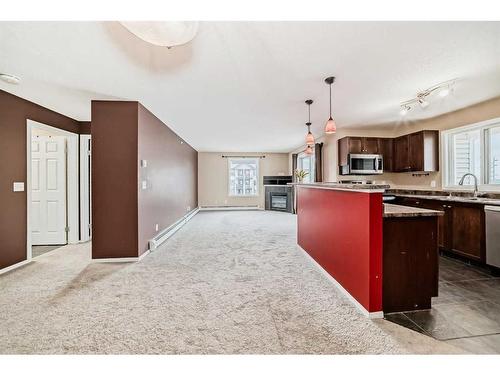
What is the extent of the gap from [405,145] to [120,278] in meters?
5.64

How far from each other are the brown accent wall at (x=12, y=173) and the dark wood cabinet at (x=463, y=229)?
6.18m

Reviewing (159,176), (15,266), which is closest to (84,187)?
(159,176)

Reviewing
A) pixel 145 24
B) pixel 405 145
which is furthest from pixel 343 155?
pixel 145 24

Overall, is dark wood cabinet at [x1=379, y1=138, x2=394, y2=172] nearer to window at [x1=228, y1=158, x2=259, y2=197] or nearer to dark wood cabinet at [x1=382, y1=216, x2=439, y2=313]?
dark wood cabinet at [x1=382, y1=216, x2=439, y2=313]

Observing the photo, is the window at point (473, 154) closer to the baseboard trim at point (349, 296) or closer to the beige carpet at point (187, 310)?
the baseboard trim at point (349, 296)

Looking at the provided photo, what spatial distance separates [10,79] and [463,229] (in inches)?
237

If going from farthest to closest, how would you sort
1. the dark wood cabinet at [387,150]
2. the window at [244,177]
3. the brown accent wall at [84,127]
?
the window at [244,177]
the dark wood cabinet at [387,150]
the brown accent wall at [84,127]

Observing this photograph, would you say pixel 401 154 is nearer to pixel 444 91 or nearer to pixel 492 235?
pixel 444 91

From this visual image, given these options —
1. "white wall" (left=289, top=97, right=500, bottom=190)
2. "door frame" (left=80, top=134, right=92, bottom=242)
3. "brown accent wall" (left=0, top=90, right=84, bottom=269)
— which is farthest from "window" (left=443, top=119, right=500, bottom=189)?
"brown accent wall" (left=0, top=90, right=84, bottom=269)

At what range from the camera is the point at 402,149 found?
473cm

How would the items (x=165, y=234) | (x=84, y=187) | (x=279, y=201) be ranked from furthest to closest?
(x=279, y=201) < (x=165, y=234) < (x=84, y=187)

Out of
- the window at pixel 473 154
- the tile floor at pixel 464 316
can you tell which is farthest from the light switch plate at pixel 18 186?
the window at pixel 473 154

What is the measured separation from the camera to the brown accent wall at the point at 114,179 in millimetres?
3123

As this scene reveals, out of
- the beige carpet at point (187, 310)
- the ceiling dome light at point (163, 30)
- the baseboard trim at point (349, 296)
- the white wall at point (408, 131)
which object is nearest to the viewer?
the ceiling dome light at point (163, 30)
